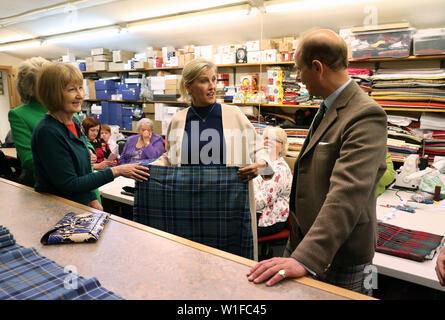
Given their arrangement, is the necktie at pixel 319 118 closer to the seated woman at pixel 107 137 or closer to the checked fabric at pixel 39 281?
the checked fabric at pixel 39 281

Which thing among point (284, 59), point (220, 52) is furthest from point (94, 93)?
point (284, 59)

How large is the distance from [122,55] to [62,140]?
481 centimetres

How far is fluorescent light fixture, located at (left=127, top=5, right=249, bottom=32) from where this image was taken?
12.0 feet

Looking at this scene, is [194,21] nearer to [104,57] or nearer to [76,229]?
[104,57]

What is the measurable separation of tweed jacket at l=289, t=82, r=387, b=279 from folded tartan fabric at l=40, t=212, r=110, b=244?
2.26 ft

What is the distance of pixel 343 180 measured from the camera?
0.96 meters

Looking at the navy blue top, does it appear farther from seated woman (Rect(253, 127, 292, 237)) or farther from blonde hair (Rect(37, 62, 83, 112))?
blonde hair (Rect(37, 62, 83, 112))

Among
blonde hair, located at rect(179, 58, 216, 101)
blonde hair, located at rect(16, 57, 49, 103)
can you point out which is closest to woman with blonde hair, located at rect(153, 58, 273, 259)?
blonde hair, located at rect(179, 58, 216, 101)

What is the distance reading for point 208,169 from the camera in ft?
4.63

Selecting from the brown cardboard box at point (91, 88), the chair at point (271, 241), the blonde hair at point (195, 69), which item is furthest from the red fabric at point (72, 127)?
the brown cardboard box at point (91, 88)

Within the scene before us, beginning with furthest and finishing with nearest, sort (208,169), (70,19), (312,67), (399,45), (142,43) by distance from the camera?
(142,43)
(70,19)
(399,45)
(208,169)
(312,67)
